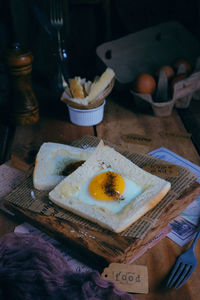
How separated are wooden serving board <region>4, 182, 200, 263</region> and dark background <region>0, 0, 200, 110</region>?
1.64m

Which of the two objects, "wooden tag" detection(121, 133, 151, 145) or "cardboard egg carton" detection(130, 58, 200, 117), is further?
"cardboard egg carton" detection(130, 58, 200, 117)

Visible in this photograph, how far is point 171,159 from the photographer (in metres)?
1.70

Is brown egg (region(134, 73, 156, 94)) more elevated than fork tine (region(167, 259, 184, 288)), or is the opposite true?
brown egg (region(134, 73, 156, 94))

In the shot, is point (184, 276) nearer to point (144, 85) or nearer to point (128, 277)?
point (128, 277)

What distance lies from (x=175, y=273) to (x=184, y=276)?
0.03 meters

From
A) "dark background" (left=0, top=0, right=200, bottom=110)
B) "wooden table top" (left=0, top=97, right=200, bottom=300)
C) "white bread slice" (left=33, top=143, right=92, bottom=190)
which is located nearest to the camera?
"white bread slice" (left=33, top=143, right=92, bottom=190)

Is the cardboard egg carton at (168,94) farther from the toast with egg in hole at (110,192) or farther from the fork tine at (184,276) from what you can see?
the fork tine at (184,276)

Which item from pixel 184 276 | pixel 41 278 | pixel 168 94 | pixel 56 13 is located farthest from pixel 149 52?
pixel 41 278

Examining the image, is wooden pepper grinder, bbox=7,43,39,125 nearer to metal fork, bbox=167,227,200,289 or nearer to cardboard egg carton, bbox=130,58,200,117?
cardboard egg carton, bbox=130,58,200,117

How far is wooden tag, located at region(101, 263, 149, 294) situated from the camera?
1.03 m

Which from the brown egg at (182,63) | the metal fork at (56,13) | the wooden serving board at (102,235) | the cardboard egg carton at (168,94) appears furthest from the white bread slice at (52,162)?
the brown egg at (182,63)

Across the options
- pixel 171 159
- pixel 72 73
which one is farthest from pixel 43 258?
pixel 72 73

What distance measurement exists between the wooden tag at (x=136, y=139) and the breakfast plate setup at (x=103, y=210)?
41 cm

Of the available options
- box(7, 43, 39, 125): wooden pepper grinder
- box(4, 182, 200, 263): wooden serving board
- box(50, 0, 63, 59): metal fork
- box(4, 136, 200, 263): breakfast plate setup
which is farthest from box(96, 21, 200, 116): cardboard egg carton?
box(4, 182, 200, 263): wooden serving board
